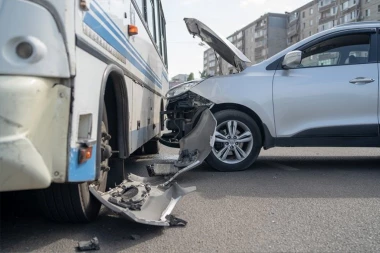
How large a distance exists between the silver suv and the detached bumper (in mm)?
3545

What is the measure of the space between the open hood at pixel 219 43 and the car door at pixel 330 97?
75 cm

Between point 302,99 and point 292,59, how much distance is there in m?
0.59

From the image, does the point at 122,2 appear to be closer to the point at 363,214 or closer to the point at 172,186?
the point at 172,186

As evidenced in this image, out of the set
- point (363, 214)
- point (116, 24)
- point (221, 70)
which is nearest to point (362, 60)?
point (221, 70)

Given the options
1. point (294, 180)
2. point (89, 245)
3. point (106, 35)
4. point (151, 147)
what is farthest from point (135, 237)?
point (151, 147)

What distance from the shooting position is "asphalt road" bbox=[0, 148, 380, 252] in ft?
9.98

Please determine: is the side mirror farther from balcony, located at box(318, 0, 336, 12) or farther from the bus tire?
balcony, located at box(318, 0, 336, 12)

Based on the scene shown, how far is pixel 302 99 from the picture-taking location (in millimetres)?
5691

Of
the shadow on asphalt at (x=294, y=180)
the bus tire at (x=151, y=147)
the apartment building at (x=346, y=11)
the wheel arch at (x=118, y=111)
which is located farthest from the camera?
the apartment building at (x=346, y=11)

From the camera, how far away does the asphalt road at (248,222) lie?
120 inches

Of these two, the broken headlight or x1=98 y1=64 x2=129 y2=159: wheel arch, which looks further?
the broken headlight

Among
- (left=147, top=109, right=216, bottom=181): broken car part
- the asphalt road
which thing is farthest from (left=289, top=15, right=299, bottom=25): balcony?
the asphalt road

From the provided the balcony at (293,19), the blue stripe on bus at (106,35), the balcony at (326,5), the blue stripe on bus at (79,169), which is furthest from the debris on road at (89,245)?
the balcony at (293,19)

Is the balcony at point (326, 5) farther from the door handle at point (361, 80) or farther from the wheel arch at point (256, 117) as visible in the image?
the wheel arch at point (256, 117)
